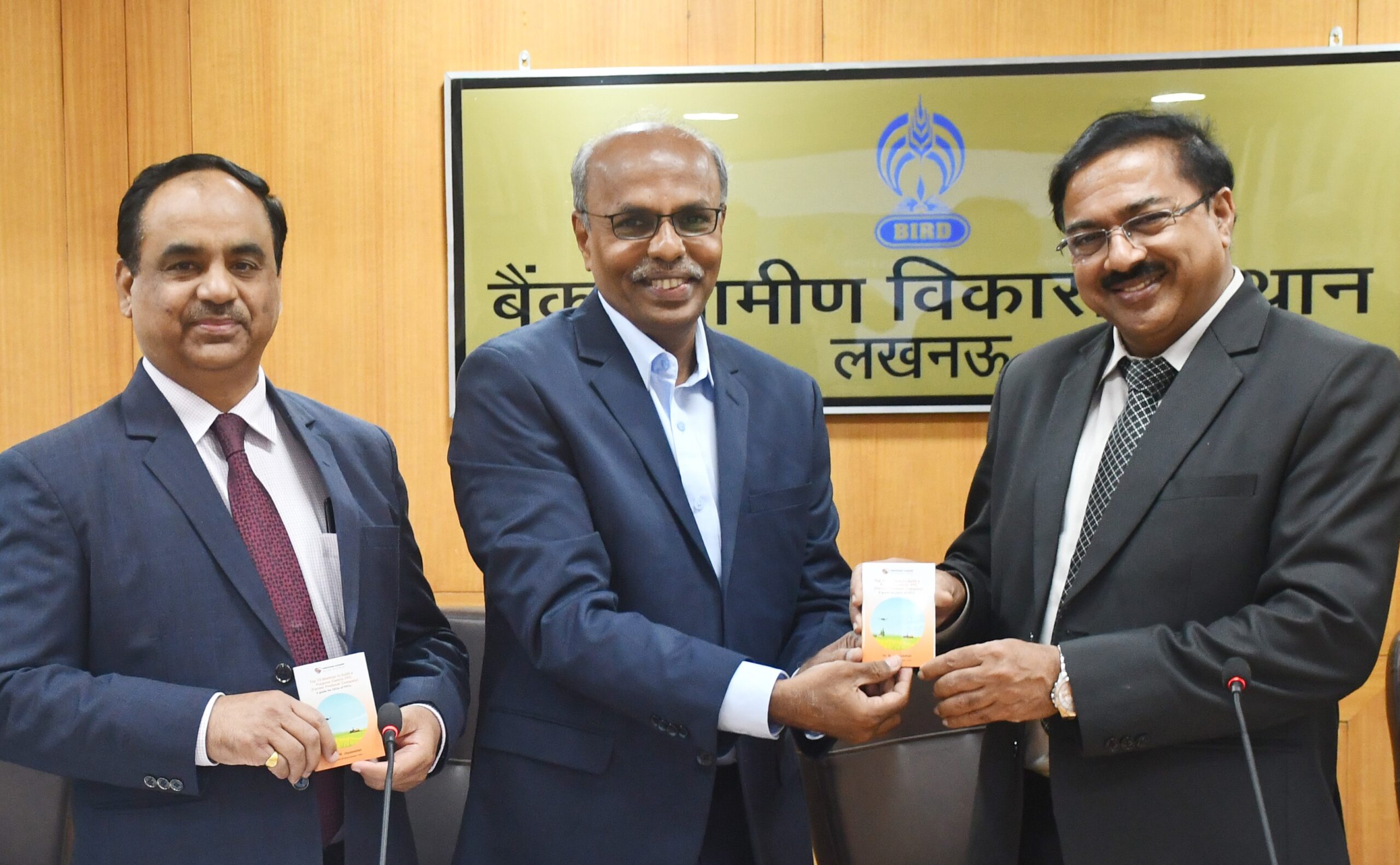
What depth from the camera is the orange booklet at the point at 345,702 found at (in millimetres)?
1477

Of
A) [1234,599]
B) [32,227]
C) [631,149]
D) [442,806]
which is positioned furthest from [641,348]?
[32,227]

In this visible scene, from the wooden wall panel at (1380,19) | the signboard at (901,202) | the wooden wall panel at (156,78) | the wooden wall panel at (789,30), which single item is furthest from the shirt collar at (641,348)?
the wooden wall panel at (1380,19)

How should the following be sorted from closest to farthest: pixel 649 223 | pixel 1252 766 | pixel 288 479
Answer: pixel 1252 766, pixel 288 479, pixel 649 223

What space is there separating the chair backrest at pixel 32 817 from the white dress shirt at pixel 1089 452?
2197 mm

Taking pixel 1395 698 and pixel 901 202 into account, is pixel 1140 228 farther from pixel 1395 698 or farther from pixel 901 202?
pixel 901 202

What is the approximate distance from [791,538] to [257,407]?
87 centimetres

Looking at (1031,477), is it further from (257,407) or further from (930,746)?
(257,407)

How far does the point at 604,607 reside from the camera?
5.48 ft

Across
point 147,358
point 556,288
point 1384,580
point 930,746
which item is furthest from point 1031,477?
point 556,288

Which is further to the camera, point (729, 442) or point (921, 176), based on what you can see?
point (921, 176)

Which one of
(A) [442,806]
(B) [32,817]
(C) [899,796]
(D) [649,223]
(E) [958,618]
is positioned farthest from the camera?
(A) [442,806]

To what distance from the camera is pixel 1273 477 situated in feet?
5.26

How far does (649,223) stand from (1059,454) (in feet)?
2.53

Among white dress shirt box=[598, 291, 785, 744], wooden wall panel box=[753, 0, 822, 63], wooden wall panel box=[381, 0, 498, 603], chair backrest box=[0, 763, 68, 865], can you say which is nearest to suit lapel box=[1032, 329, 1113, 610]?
white dress shirt box=[598, 291, 785, 744]
